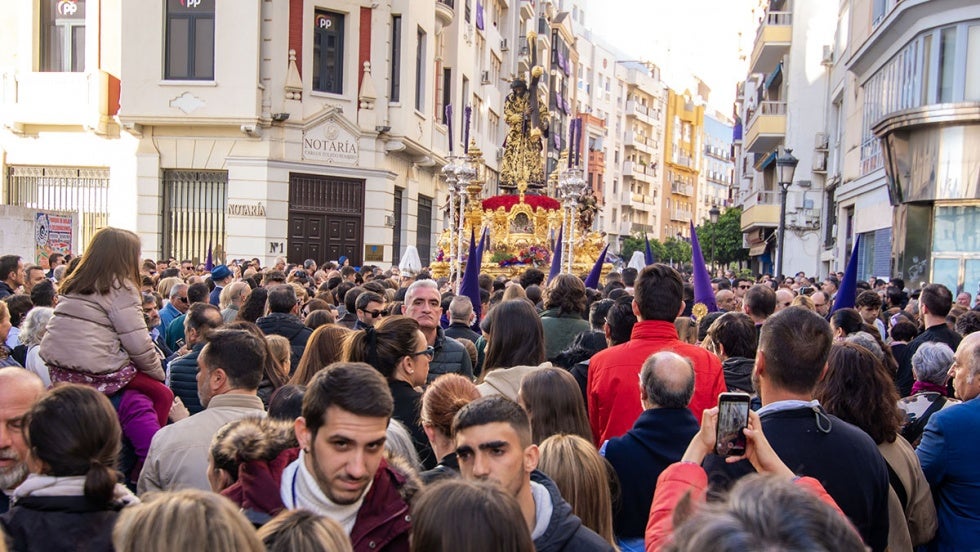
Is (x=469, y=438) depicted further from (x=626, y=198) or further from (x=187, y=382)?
(x=626, y=198)

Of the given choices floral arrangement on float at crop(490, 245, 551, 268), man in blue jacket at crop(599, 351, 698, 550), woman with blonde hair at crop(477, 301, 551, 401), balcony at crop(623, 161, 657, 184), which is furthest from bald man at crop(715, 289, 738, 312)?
balcony at crop(623, 161, 657, 184)

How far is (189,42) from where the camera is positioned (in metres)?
22.2

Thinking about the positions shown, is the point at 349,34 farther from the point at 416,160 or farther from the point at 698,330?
the point at 698,330

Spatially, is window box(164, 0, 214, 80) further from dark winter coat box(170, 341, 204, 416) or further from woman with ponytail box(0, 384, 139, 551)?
woman with ponytail box(0, 384, 139, 551)

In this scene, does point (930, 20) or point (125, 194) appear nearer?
point (930, 20)

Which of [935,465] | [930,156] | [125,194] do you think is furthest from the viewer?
[125,194]

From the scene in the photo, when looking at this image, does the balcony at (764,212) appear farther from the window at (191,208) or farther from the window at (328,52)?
the window at (191,208)

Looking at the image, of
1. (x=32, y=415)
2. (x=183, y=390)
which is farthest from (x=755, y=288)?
(x=32, y=415)

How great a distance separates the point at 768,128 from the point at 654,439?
3370 centimetres

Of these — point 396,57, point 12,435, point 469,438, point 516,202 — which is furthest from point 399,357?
point 396,57

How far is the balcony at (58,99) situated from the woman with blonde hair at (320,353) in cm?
1918

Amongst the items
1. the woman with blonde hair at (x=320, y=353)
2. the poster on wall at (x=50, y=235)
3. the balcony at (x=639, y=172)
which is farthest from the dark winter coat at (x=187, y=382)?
the balcony at (x=639, y=172)

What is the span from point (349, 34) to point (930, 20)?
13289 mm

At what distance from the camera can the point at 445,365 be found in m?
6.11
